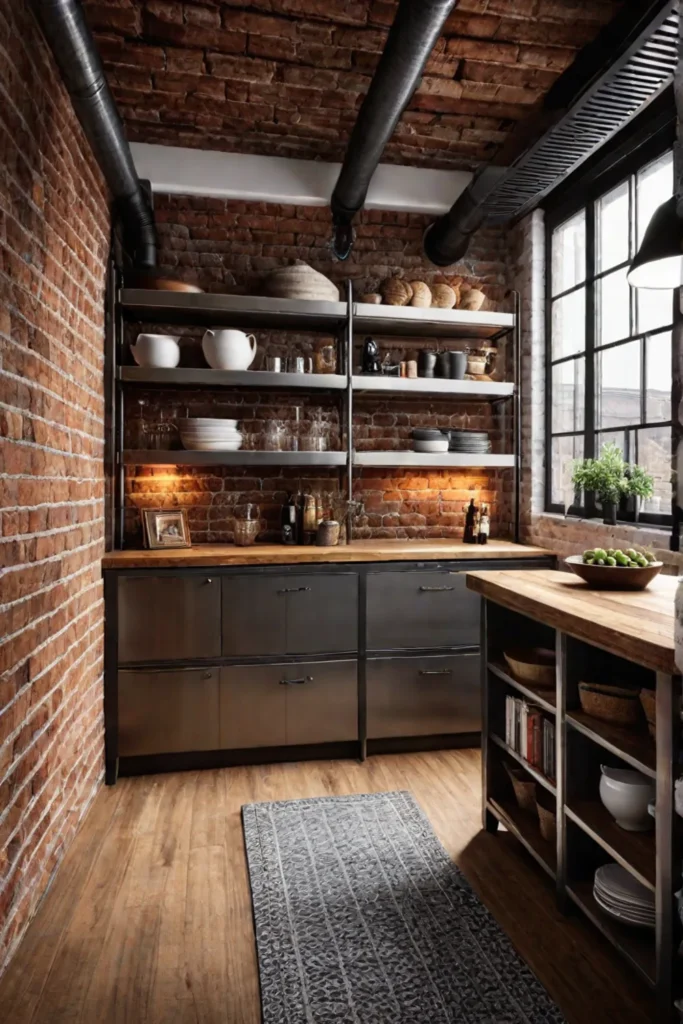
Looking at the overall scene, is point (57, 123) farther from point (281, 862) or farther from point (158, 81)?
point (281, 862)

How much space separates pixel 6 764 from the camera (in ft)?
6.39

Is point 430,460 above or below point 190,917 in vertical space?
above

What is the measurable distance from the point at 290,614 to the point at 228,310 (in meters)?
1.60

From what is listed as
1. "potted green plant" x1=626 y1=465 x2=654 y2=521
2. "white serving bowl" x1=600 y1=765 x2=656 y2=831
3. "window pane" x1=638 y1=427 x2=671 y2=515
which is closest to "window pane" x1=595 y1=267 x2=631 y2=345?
"window pane" x1=638 y1=427 x2=671 y2=515

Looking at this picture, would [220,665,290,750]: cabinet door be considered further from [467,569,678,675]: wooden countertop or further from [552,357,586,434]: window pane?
[552,357,586,434]: window pane

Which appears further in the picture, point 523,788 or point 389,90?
point 389,90

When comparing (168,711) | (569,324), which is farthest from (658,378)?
(168,711)

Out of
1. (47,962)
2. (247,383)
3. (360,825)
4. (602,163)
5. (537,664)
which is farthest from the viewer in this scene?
(247,383)

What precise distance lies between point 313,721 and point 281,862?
938 mm

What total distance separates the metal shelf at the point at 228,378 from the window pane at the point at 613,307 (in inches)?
53.3

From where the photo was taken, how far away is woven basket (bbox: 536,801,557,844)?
7.36 ft

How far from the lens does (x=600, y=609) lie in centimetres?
194

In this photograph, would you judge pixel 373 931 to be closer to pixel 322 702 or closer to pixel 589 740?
pixel 589 740

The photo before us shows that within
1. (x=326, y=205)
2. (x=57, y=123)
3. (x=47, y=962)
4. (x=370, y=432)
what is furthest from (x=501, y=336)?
(x=47, y=962)
